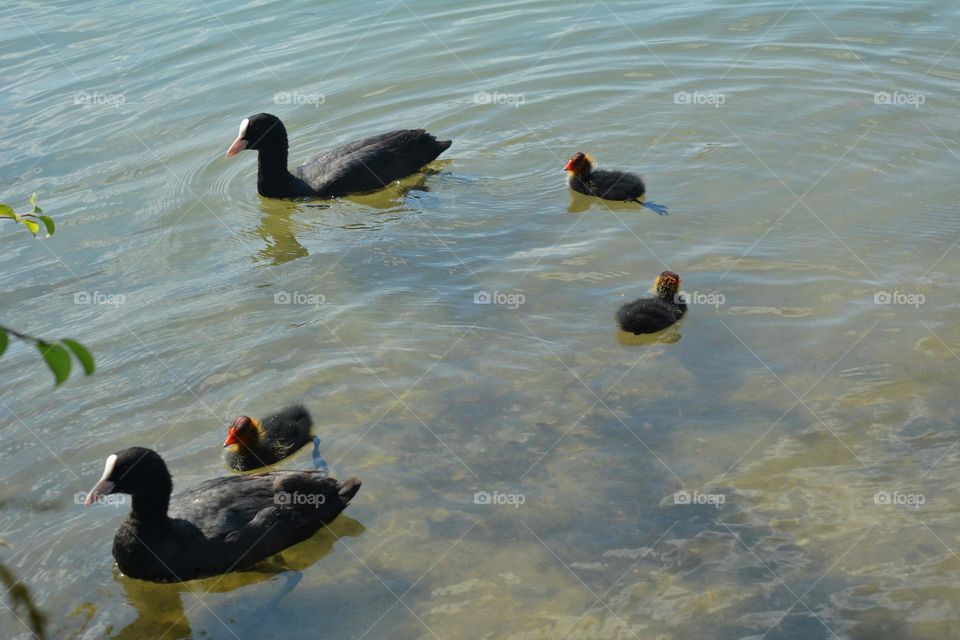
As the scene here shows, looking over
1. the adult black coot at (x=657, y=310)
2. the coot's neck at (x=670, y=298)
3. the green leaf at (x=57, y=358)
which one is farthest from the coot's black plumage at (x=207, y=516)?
the green leaf at (x=57, y=358)

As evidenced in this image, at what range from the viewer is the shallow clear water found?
6.11m

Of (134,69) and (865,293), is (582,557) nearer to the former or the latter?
(865,293)

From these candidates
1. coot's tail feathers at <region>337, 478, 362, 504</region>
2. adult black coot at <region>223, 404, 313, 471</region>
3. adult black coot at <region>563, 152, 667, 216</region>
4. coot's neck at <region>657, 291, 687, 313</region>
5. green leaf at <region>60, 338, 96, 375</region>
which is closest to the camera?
green leaf at <region>60, 338, 96, 375</region>

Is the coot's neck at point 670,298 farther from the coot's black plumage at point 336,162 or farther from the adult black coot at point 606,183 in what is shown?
the coot's black plumage at point 336,162

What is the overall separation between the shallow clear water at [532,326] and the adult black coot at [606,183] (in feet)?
0.51

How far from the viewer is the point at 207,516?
21.4 ft

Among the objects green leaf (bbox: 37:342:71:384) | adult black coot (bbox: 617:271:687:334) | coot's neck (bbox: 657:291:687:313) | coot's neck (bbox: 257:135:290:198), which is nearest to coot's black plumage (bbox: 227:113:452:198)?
coot's neck (bbox: 257:135:290:198)

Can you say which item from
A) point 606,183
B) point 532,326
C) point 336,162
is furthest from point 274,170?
point 532,326

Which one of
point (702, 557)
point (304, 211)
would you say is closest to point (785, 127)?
point (304, 211)

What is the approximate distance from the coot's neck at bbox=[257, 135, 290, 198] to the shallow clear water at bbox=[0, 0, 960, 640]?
171 mm

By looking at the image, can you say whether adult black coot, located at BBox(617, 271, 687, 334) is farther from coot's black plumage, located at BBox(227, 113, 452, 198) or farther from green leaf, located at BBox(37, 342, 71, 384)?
green leaf, located at BBox(37, 342, 71, 384)

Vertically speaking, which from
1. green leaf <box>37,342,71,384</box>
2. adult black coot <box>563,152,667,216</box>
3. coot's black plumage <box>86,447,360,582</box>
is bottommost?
coot's black plumage <box>86,447,360,582</box>

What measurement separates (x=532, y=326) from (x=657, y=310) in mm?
961

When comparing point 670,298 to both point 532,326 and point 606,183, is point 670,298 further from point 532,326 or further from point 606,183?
point 606,183
